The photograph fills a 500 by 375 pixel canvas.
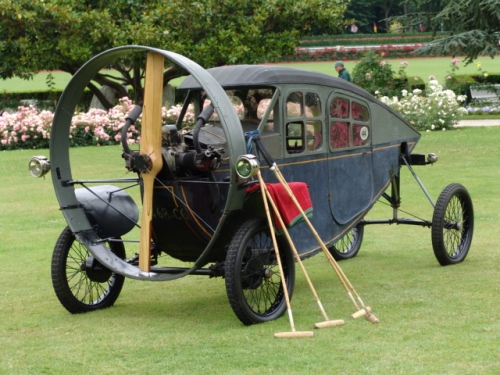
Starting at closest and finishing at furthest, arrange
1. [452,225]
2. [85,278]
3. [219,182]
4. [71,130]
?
[219,182] < [85,278] < [452,225] < [71,130]

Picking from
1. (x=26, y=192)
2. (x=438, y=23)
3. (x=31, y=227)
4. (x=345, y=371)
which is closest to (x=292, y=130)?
(x=345, y=371)

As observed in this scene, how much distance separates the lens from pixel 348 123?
9.50 metres

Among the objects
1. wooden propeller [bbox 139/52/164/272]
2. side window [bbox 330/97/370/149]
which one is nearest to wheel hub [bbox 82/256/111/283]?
wooden propeller [bbox 139/52/164/272]

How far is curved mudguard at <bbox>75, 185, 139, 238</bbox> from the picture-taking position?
8367 millimetres

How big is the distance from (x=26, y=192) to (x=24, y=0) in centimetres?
841

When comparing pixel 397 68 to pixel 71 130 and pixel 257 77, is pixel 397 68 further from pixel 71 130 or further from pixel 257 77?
pixel 257 77

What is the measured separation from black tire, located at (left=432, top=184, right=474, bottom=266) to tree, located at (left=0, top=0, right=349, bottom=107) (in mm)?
14257

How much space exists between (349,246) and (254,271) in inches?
140

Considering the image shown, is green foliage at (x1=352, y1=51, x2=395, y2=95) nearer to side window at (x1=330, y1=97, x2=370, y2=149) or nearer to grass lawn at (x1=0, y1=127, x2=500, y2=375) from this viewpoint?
grass lawn at (x1=0, y1=127, x2=500, y2=375)

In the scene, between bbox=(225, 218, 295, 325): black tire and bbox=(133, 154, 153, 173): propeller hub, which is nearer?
bbox=(225, 218, 295, 325): black tire

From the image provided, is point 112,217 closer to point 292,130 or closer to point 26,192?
point 292,130

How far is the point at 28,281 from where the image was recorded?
9.87m

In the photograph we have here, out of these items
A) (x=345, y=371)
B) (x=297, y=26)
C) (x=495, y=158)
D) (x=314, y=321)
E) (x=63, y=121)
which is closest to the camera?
(x=345, y=371)

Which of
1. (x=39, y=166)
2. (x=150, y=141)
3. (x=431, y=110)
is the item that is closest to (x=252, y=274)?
(x=150, y=141)
